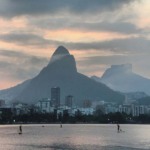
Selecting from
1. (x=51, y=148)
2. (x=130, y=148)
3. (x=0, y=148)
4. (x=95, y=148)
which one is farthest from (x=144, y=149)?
(x=0, y=148)

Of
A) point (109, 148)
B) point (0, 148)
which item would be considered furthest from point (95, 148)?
point (0, 148)

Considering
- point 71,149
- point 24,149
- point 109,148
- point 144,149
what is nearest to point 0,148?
point 24,149

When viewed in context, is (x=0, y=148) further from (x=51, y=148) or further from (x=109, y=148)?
(x=109, y=148)

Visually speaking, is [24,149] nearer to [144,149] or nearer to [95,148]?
[95,148]

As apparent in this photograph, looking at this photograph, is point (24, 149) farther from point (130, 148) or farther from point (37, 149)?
point (130, 148)

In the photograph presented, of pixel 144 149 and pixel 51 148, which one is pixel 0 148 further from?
pixel 144 149
